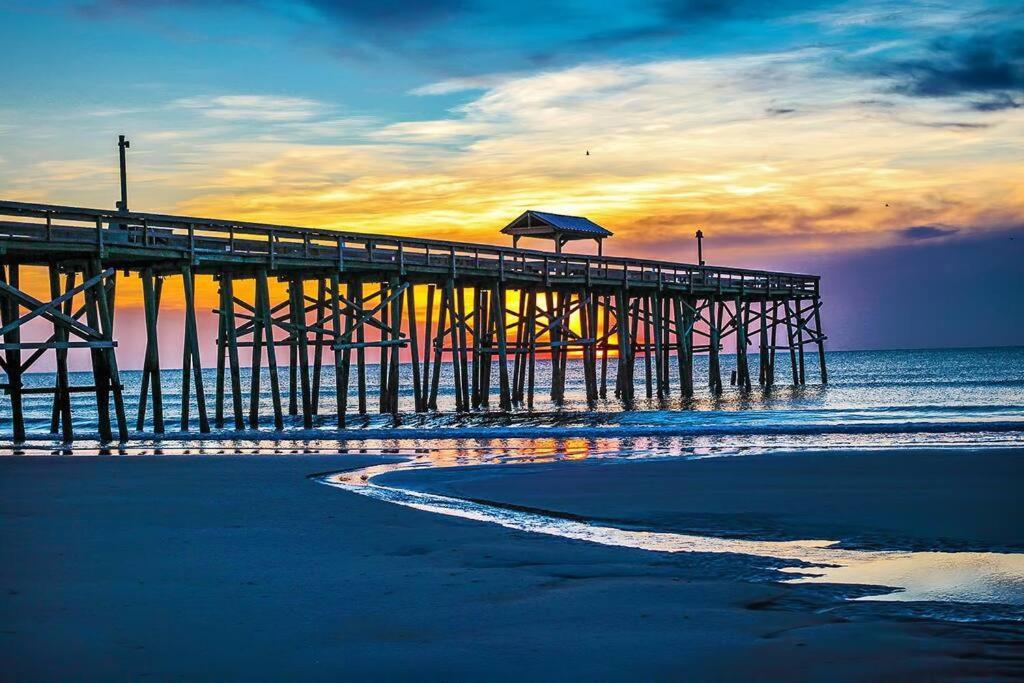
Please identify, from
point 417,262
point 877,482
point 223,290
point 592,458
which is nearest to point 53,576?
point 877,482

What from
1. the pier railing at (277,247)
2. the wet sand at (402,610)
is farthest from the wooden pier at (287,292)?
the wet sand at (402,610)

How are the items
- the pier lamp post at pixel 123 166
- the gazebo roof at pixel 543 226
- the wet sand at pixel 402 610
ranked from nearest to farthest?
the wet sand at pixel 402 610 < the pier lamp post at pixel 123 166 < the gazebo roof at pixel 543 226

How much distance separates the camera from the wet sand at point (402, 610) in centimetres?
557

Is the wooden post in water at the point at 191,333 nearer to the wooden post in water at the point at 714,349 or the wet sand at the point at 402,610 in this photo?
the wet sand at the point at 402,610

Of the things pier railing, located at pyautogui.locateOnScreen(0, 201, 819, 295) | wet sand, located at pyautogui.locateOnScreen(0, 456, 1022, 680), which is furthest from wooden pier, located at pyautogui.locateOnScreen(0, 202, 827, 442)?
wet sand, located at pyautogui.locateOnScreen(0, 456, 1022, 680)

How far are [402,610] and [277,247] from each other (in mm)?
19648

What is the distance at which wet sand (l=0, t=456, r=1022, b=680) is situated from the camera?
5570mm

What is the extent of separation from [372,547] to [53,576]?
2.33m

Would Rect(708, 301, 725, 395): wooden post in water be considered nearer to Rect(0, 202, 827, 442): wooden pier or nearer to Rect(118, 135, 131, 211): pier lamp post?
Rect(0, 202, 827, 442): wooden pier

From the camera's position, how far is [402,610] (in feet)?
22.1

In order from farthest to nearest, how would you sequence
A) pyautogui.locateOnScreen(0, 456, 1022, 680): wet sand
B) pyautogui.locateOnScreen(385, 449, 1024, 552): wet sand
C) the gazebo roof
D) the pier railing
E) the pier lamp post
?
the gazebo roof < the pier lamp post < the pier railing < pyautogui.locateOnScreen(385, 449, 1024, 552): wet sand < pyautogui.locateOnScreen(0, 456, 1022, 680): wet sand

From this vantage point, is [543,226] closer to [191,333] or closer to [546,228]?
[546,228]

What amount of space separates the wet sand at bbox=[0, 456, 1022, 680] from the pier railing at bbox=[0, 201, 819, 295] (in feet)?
35.0

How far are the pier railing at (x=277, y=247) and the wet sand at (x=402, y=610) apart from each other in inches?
420
